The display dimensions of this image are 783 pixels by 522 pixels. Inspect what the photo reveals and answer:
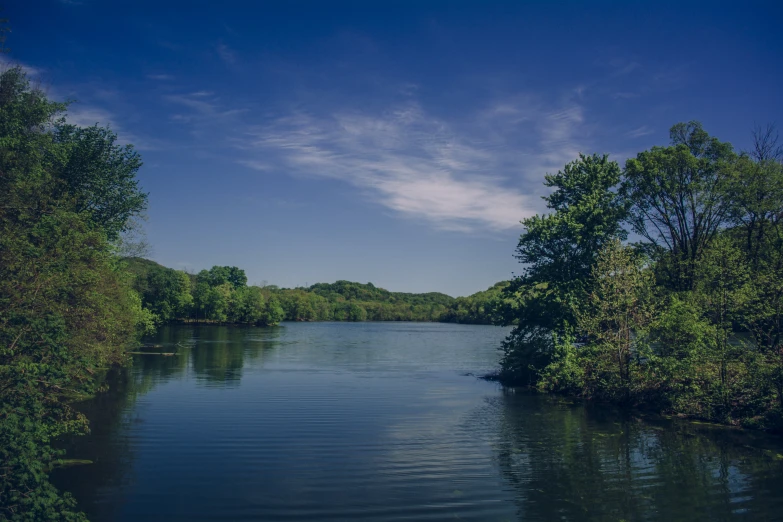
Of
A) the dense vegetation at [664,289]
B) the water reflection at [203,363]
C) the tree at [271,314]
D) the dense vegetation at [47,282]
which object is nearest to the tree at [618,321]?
the dense vegetation at [664,289]

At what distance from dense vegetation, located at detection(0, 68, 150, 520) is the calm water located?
8.10ft

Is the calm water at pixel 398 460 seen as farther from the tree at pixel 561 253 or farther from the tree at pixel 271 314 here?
the tree at pixel 271 314

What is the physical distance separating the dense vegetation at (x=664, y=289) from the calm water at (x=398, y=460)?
2238 millimetres

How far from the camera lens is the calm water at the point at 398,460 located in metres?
12.5

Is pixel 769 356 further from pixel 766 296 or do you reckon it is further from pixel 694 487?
pixel 694 487

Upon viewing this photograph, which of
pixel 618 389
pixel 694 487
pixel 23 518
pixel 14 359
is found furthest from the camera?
pixel 618 389

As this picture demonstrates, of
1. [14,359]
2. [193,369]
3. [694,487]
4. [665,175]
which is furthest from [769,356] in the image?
[193,369]

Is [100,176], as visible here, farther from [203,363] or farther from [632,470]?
[632,470]

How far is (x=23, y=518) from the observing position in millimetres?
8961

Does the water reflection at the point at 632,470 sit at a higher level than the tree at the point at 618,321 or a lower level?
lower

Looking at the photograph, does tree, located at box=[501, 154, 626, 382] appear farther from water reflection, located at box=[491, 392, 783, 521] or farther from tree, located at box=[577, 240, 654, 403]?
water reflection, located at box=[491, 392, 783, 521]

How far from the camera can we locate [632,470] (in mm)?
15883

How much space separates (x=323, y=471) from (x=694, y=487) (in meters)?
10.5

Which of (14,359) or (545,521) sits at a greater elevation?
(14,359)
